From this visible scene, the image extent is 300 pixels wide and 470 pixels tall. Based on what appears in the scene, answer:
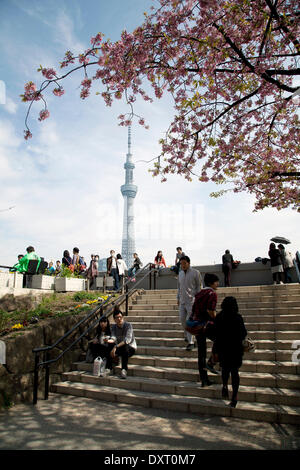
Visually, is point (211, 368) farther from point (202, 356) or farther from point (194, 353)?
point (194, 353)

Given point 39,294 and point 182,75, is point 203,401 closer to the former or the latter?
point 182,75

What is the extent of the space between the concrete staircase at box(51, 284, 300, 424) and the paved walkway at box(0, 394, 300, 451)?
0.59 ft

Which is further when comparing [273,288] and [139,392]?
[273,288]

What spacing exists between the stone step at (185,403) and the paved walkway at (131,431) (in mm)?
118

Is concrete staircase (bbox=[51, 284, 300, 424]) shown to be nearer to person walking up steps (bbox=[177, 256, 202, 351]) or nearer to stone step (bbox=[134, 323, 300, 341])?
stone step (bbox=[134, 323, 300, 341])

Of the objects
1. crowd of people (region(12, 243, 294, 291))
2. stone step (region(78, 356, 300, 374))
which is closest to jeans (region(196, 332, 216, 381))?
stone step (region(78, 356, 300, 374))

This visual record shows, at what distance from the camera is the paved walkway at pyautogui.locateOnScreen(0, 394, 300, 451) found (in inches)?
131

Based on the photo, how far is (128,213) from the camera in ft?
353

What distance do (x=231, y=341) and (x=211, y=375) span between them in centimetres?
129

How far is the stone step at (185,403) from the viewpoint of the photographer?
12.9 ft

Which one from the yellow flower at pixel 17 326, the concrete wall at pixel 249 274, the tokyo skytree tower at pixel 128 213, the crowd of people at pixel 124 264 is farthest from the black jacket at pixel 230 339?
the tokyo skytree tower at pixel 128 213
